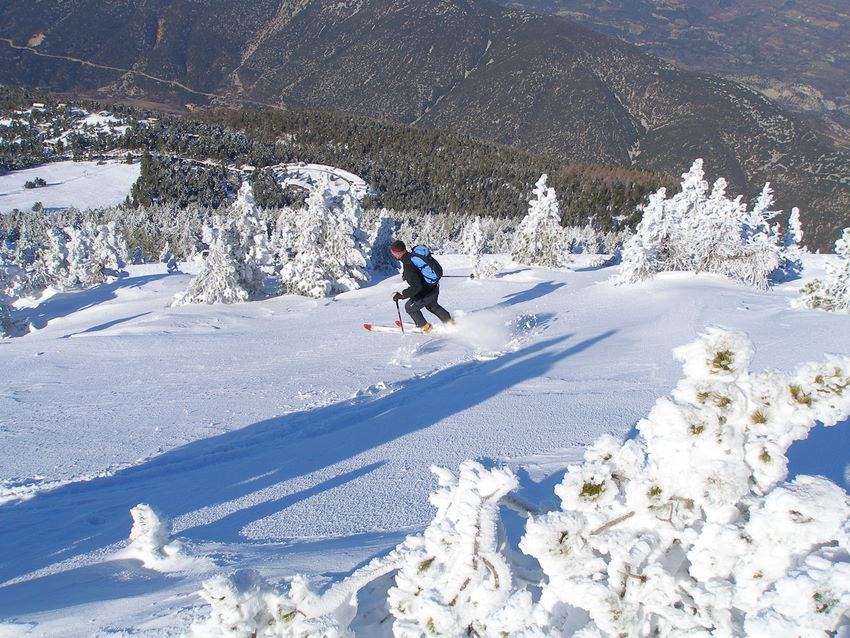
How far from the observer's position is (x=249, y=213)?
17672 mm

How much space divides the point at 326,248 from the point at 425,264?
10.6m

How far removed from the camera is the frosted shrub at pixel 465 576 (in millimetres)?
1471

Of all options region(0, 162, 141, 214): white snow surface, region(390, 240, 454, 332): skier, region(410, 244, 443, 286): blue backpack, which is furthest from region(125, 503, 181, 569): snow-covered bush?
region(0, 162, 141, 214): white snow surface

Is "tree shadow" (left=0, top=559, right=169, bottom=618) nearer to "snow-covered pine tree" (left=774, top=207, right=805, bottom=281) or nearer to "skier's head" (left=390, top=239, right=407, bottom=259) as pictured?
"skier's head" (left=390, top=239, right=407, bottom=259)

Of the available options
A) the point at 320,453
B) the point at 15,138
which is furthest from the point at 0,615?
the point at 15,138

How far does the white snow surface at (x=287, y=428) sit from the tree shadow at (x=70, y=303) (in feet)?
→ 40.8

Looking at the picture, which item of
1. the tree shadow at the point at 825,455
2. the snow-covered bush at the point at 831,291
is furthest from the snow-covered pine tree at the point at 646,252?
the tree shadow at the point at 825,455

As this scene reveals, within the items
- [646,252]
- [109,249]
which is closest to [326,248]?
[646,252]

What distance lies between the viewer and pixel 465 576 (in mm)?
1515

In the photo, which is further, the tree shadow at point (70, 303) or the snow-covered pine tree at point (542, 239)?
the snow-covered pine tree at point (542, 239)

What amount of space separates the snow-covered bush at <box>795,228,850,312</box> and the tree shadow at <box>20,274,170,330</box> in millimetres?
→ 20644

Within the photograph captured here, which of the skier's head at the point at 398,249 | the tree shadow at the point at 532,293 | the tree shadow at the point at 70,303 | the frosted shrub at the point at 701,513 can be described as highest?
the skier's head at the point at 398,249

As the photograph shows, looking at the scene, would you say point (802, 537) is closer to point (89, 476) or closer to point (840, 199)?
point (89, 476)

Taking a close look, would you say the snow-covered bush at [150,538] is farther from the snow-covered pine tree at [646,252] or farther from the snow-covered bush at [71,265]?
the snow-covered bush at [71,265]
